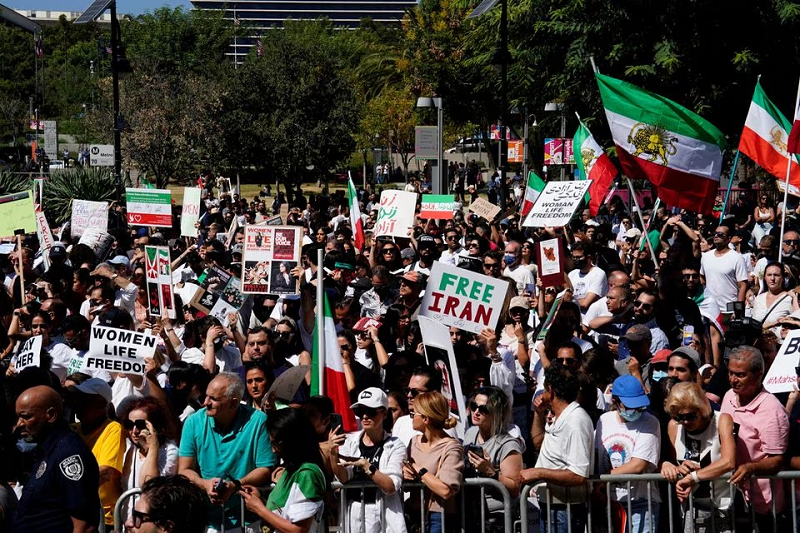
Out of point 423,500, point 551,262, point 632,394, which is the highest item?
point 551,262

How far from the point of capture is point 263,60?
4625 cm

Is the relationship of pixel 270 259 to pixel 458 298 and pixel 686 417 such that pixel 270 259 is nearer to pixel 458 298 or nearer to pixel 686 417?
pixel 458 298

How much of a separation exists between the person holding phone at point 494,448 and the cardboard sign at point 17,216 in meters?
9.70

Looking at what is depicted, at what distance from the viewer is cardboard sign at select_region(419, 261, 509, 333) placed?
27.2 feet

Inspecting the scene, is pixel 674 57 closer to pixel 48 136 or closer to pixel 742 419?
pixel 742 419

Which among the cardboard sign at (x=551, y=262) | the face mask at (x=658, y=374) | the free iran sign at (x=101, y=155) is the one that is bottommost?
the face mask at (x=658, y=374)

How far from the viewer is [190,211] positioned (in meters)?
19.1

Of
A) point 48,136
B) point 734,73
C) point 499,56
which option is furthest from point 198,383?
point 48,136

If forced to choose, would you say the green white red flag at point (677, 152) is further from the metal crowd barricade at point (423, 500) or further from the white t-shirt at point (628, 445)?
the metal crowd barricade at point (423, 500)

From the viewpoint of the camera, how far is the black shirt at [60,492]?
562 cm

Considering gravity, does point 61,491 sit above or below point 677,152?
below

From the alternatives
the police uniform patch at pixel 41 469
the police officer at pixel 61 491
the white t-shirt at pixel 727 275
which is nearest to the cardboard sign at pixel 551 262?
the white t-shirt at pixel 727 275

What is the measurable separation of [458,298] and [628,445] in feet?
7.02

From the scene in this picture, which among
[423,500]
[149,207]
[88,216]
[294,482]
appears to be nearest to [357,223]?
[149,207]
